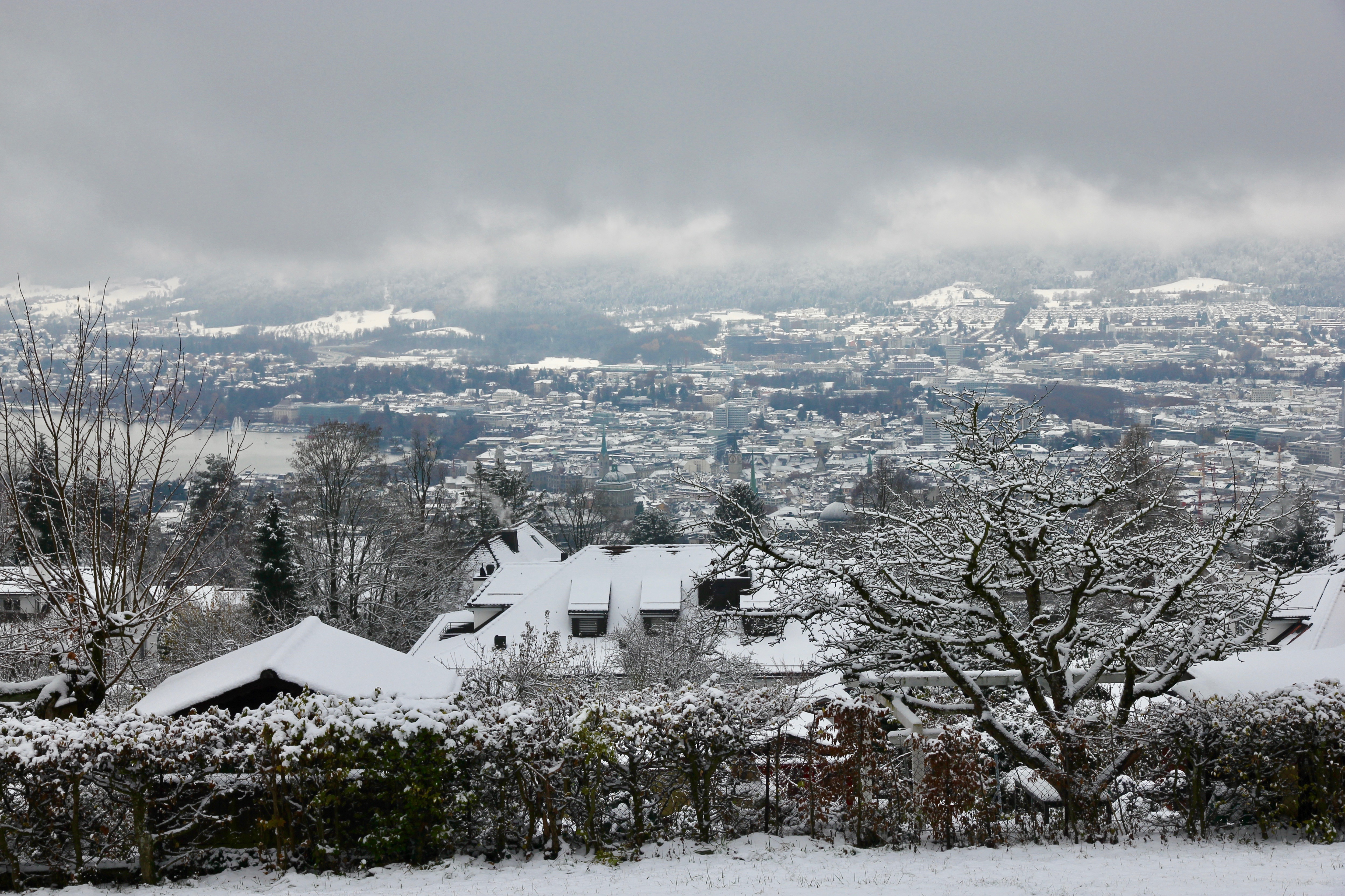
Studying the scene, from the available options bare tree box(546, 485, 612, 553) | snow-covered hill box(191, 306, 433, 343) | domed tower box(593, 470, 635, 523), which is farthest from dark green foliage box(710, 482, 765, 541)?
snow-covered hill box(191, 306, 433, 343)

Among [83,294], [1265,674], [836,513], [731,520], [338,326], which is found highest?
[338,326]

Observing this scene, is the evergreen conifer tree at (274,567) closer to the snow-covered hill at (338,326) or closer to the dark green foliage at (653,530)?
the dark green foliage at (653,530)

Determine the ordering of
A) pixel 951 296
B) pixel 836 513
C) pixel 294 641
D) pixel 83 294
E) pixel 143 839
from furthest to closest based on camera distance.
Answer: pixel 951 296 → pixel 836 513 → pixel 83 294 → pixel 294 641 → pixel 143 839

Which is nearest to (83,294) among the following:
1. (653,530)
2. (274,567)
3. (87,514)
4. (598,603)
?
(274,567)

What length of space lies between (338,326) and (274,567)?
14719 cm

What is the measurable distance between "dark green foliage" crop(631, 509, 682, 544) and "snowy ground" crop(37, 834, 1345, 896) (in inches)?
1337

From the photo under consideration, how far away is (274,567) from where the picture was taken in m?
22.5

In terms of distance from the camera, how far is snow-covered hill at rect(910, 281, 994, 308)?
578 ft

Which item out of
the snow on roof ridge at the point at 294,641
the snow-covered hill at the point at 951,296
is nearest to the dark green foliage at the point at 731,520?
the snow on roof ridge at the point at 294,641

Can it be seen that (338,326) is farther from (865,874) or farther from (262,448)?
(865,874)

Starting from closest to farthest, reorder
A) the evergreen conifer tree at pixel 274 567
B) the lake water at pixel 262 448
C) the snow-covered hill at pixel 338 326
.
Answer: the evergreen conifer tree at pixel 274 567
the lake water at pixel 262 448
the snow-covered hill at pixel 338 326

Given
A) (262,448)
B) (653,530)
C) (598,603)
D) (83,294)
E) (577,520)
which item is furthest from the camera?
(262,448)

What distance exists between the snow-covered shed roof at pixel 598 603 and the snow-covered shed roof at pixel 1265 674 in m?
9.07

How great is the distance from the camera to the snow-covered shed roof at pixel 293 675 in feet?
22.1
